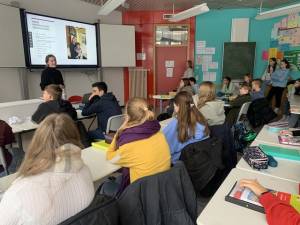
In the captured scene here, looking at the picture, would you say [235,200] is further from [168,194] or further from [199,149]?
[199,149]

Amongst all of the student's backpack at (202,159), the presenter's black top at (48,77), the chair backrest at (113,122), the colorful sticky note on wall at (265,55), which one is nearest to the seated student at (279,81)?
the colorful sticky note on wall at (265,55)

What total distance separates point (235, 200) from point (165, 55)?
6.89 m

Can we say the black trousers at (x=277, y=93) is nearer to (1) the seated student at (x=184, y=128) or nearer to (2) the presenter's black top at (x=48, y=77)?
(1) the seated student at (x=184, y=128)

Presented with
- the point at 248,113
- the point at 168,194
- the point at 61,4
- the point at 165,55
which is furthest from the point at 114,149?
the point at 165,55

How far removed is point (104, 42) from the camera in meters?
6.68

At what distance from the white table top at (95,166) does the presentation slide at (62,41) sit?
3.80 m

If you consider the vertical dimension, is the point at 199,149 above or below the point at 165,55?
below

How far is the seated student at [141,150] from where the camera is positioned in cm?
162

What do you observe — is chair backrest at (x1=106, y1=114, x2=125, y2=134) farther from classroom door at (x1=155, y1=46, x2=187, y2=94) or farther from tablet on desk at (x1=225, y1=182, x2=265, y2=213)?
classroom door at (x1=155, y1=46, x2=187, y2=94)

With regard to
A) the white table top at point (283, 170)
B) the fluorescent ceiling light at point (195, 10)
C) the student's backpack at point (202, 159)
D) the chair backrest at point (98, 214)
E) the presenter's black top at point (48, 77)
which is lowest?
the student's backpack at point (202, 159)

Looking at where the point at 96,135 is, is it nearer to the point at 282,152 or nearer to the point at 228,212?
the point at 282,152

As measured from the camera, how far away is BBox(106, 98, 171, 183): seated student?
162 cm

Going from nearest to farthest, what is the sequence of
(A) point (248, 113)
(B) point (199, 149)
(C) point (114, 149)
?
(C) point (114, 149) → (B) point (199, 149) → (A) point (248, 113)

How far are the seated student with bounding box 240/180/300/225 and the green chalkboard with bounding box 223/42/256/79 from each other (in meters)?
6.57
